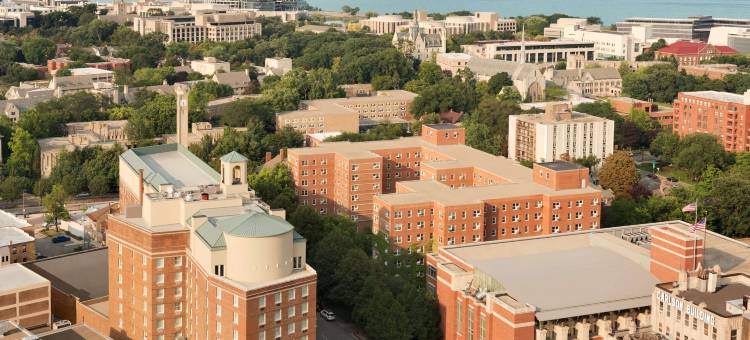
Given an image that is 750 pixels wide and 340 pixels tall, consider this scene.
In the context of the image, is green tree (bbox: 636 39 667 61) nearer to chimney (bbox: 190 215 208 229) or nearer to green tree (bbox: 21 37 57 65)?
green tree (bbox: 21 37 57 65)

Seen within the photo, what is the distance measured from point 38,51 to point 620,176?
46.2 metres

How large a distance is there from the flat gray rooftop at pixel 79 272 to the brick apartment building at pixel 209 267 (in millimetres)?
2462

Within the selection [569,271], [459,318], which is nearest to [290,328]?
[459,318]

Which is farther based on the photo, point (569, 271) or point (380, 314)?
point (380, 314)

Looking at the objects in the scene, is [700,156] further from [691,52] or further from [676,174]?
[691,52]

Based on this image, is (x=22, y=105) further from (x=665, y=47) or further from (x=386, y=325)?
(x=665, y=47)

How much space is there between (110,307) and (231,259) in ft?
16.1

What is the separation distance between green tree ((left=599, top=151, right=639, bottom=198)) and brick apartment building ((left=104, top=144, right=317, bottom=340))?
1673 centimetres

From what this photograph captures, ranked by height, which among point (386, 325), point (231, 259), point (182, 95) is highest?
point (182, 95)

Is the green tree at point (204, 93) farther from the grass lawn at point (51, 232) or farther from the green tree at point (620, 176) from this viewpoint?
the green tree at point (620, 176)

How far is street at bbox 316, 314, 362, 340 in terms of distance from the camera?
25891mm

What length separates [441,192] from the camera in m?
31.4

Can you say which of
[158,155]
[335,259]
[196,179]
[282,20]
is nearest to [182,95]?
[158,155]

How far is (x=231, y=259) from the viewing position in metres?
20.5
